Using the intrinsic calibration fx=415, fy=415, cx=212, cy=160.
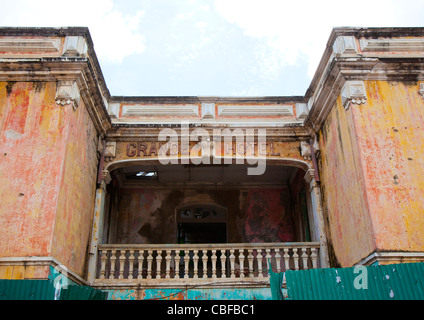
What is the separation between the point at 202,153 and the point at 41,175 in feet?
11.3

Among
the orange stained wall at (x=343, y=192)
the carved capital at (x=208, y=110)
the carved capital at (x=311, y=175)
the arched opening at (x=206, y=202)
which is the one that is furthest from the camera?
the arched opening at (x=206, y=202)

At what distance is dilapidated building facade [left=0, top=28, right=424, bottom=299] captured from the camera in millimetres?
6309

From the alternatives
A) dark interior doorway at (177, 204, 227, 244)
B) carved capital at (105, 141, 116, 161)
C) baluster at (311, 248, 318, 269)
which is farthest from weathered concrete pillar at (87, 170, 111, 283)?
baluster at (311, 248, 318, 269)

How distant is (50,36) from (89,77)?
1.12 m

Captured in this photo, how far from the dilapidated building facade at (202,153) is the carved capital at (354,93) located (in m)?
0.02

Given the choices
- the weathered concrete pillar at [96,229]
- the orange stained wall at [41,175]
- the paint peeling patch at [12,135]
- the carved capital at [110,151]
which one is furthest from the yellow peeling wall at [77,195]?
the paint peeling patch at [12,135]

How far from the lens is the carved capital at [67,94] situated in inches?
278

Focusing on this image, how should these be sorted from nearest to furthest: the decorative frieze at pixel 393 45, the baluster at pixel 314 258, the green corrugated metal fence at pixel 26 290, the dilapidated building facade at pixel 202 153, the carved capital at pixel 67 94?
the green corrugated metal fence at pixel 26 290, the dilapidated building facade at pixel 202 153, the carved capital at pixel 67 94, the decorative frieze at pixel 393 45, the baluster at pixel 314 258

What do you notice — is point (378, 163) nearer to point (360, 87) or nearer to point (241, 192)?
point (360, 87)

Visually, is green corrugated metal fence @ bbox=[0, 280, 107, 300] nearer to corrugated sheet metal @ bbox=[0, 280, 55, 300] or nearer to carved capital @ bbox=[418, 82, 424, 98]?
corrugated sheet metal @ bbox=[0, 280, 55, 300]

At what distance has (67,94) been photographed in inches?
279

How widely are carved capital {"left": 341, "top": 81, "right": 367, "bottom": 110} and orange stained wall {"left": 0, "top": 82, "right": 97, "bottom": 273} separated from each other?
4.70 meters

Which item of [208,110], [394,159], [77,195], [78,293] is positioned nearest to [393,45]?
[394,159]

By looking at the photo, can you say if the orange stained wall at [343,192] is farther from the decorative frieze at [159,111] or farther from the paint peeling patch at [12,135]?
the paint peeling patch at [12,135]
